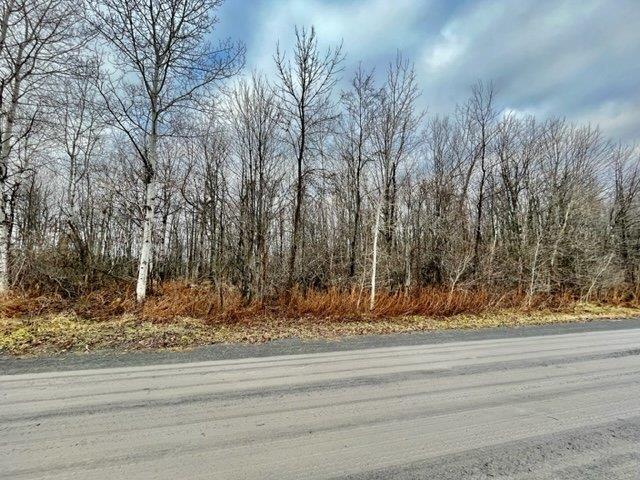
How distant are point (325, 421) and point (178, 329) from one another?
646 centimetres

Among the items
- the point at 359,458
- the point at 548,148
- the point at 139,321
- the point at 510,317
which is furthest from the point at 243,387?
the point at 548,148

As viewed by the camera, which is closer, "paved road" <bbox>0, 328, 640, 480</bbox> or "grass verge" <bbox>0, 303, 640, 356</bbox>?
"paved road" <bbox>0, 328, 640, 480</bbox>

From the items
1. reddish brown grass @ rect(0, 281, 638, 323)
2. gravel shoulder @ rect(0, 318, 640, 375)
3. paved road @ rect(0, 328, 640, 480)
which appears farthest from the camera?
reddish brown grass @ rect(0, 281, 638, 323)

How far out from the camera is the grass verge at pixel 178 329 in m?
7.17

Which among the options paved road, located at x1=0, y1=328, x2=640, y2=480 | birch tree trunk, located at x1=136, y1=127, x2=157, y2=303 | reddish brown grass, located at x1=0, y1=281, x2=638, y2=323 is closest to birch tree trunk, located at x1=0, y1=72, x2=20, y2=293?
reddish brown grass, located at x1=0, y1=281, x2=638, y2=323

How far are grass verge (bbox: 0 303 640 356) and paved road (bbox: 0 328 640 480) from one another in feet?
7.09

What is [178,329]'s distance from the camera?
8789mm

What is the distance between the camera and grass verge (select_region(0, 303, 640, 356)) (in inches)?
282

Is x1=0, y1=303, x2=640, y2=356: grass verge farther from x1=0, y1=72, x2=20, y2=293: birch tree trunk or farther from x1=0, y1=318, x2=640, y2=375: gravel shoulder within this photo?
x1=0, y1=72, x2=20, y2=293: birch tree trunk

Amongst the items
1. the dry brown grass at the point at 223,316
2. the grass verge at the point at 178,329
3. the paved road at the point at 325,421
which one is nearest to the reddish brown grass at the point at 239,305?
the dry brown grass at the point at 223,316

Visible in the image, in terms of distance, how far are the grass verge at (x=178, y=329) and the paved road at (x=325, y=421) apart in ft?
7.09

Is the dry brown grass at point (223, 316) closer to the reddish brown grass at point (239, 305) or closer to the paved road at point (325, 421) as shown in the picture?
the reddish brown grass at point (239, 305)

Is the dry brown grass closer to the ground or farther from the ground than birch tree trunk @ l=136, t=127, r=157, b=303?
closer to the ground

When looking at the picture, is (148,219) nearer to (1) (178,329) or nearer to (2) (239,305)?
(2) (239,305)
